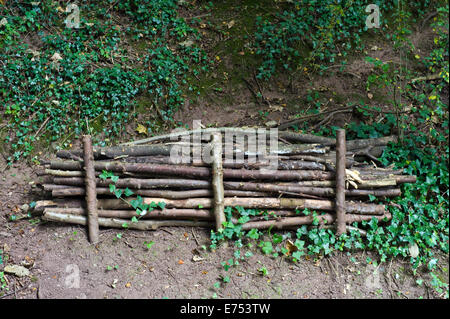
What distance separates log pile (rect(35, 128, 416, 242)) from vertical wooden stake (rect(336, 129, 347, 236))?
1cm

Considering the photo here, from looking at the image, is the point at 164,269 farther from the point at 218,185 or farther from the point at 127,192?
the point at 218,185

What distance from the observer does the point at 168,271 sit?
4941 mm

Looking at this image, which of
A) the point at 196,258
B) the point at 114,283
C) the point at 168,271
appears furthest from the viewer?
the point at 196,258

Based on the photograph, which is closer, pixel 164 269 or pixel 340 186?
pixel 164 269

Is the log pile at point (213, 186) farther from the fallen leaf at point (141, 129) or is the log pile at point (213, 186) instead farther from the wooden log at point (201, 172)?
the fallen leaf at point (141, 129)

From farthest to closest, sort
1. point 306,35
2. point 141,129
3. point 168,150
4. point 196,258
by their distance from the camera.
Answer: point 306,35
point 141,129
point 168,150
point 196,258

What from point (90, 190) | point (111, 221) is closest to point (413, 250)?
point (111, 221)

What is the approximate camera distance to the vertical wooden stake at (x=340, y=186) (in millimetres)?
5234

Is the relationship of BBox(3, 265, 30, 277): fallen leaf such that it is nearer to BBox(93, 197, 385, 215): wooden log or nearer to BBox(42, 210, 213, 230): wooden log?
BBox(42, 210, 213, 230): wooden log

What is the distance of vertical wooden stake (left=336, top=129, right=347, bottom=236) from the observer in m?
5.23

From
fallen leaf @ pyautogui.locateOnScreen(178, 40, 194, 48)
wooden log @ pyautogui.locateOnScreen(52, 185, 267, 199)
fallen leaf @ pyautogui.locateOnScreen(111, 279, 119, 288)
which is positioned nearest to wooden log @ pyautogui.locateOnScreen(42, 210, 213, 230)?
wooden log @ pyautogui.locateOnScreen(52, 185, 267, 199)

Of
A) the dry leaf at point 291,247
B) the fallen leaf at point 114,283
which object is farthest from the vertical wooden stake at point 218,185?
the fallen leaf at point 114,283

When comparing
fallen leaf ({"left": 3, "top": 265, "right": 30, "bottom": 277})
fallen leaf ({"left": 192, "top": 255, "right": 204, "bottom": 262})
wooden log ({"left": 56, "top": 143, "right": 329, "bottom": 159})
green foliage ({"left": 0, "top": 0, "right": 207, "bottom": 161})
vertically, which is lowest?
fallen leaf ({"left": 3, "top": 265, "right": 30, "bottom": 277})

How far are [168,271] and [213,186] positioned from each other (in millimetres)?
1144
